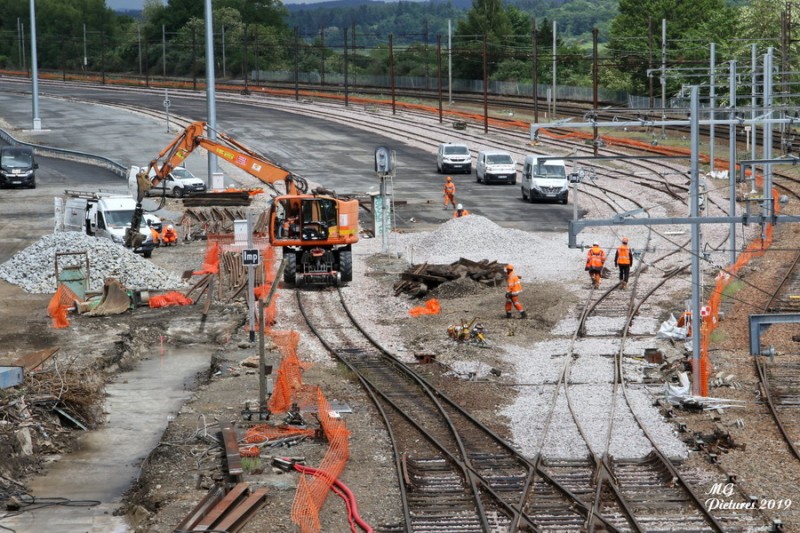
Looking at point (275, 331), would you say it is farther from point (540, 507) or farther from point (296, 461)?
point (540, 507)

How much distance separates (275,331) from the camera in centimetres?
2811

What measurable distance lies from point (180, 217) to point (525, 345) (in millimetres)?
25078

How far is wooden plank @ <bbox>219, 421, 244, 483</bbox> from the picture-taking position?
52.1 ft

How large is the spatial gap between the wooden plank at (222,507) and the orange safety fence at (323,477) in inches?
27.2

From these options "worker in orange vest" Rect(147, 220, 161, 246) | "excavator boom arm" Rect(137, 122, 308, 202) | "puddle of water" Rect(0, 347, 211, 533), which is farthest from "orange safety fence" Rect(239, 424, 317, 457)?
"worker in orange vest" Rect(147, 220, 161, 246)

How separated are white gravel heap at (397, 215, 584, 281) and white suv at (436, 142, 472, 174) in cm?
2082

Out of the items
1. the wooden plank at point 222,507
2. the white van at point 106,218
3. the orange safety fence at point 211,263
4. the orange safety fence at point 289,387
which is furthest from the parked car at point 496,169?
the wooden plank at point 222,507

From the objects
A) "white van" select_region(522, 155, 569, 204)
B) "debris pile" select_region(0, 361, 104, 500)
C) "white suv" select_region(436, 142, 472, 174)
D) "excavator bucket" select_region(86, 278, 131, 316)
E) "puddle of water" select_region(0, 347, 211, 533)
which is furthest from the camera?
"white suv" select_region(436, 142, 472, 174)

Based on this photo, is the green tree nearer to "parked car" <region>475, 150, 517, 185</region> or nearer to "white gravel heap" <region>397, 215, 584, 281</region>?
"parked car" <region>475, 150, 517, 185</region>

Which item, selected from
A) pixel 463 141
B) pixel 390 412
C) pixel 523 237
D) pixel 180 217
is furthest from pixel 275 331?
pixel 463 141

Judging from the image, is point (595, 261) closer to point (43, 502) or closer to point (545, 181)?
point (43, 502)

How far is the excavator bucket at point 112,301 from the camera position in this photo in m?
29.8

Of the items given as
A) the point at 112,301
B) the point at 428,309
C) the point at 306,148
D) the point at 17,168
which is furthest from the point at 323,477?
the point at 306,148

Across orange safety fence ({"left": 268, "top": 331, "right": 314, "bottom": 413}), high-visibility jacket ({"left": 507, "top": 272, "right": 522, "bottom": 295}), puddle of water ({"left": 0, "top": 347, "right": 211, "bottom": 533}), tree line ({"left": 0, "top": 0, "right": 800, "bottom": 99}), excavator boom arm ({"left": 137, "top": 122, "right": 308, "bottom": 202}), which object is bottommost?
puddle of water ({"left": 0, "top": 347, "right": 211, "bottom": 533})
